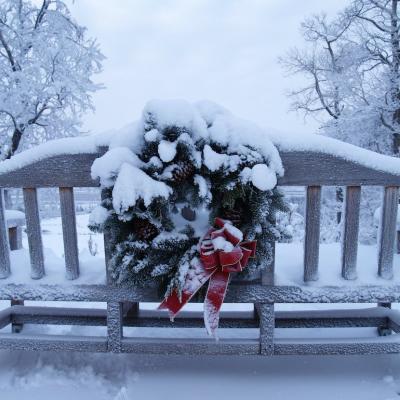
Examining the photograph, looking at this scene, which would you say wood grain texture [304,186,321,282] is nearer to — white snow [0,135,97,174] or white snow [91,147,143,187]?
white snow [91,147,143,187]

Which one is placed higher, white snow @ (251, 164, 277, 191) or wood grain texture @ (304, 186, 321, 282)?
white snow @ (251, 164, 277, 191)

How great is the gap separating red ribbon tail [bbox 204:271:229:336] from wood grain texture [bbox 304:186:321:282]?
1.36 ft

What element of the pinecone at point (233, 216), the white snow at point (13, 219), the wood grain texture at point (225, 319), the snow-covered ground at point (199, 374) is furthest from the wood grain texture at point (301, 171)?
the white snow at point (13, 219)

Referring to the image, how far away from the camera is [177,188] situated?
138 cm

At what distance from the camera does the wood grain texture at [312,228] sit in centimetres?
149

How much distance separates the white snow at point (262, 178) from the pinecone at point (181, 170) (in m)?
0.26

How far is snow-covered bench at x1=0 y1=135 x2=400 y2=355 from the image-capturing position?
145cm

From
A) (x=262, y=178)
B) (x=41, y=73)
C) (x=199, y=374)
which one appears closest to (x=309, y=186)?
(x=262, y=178)

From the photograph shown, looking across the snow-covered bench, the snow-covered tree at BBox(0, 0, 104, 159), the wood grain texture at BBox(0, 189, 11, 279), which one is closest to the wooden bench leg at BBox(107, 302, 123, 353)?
the snow-covered bench

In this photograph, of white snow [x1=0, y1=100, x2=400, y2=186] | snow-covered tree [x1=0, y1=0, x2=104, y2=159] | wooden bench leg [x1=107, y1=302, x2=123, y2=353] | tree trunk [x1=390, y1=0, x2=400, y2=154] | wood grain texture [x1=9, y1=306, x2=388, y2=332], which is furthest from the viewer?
tree trunk [x1=390, y1=0, x2=400, y2=154]

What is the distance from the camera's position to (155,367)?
1755 millimetres

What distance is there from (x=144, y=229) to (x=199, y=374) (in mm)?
859

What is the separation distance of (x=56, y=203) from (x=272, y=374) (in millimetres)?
7634

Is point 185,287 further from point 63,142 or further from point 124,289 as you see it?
point 63,142
